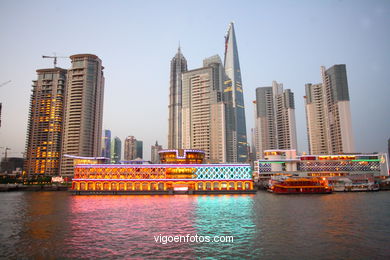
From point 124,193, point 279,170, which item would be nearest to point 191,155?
point 124,193

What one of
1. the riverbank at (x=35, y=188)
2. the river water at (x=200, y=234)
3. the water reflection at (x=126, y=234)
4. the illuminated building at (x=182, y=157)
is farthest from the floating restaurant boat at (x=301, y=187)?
the riverbank at (x=35, y=188)

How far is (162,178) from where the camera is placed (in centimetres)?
11931

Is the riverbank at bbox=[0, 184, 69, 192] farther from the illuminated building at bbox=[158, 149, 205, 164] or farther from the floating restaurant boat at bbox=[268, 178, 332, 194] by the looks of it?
the floating restaurant boat at bbox=[268, 178, 332, 194]

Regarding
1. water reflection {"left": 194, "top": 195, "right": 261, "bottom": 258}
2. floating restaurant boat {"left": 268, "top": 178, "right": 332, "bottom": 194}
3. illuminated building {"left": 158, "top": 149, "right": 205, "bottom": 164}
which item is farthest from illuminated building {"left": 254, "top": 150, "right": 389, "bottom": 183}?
water reflection {"left": 194, "top": 195, "right": 261, "bottom": 258}

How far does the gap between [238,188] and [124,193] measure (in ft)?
157

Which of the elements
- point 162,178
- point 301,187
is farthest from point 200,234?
point 301,187

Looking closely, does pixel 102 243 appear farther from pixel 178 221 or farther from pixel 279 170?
pixel 279 170

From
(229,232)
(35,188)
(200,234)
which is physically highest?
(35,188)

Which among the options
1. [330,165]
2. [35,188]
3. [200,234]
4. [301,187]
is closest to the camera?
[200,234]

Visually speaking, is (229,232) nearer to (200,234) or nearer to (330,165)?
(200,234)

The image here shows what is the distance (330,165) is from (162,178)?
340ft

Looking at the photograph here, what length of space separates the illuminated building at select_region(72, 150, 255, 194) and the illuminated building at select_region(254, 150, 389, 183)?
173ft

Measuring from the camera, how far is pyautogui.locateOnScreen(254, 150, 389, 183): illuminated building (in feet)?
527

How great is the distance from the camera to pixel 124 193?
115875 millimetres
